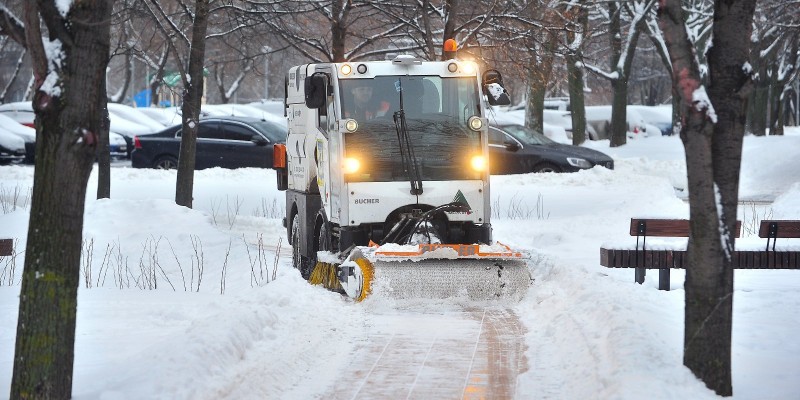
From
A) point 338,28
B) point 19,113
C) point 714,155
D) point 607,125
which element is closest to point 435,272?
point 714,155

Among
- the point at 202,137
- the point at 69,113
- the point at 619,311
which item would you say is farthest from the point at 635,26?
the point at 69,113

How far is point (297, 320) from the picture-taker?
9594mm

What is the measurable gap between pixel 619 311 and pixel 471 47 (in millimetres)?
11733

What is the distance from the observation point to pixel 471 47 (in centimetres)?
2028

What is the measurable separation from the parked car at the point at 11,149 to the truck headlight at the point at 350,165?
21750mm

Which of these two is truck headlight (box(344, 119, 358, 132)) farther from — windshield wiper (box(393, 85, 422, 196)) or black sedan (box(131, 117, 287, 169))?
black sedan (box(131, 117, 287, 169))

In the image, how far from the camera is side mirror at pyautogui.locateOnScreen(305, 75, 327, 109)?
11.9 meters

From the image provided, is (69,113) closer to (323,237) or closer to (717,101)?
(717,101)

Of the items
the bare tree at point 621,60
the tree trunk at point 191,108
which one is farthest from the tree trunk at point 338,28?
the bare tree at point 621,60

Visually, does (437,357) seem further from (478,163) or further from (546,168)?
(546,168)

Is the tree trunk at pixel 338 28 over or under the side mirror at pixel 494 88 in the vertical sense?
over

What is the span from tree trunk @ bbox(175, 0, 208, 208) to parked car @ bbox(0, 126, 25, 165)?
590 inches

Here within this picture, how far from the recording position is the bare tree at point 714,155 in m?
6.65

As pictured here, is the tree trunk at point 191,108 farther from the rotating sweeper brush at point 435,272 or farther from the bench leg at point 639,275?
the bench leg at point 639,275
